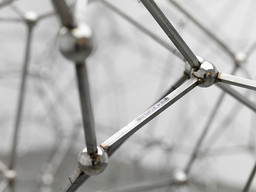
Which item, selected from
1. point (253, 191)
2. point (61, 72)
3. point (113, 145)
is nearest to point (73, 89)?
point (61, 72)

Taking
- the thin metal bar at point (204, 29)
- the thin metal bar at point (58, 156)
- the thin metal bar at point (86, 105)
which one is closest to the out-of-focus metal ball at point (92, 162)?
the thin metal bar at point (86, 105)

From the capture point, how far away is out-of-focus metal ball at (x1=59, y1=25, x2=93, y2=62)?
228 millimetres

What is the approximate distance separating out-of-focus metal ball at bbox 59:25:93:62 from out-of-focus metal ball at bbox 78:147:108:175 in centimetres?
10

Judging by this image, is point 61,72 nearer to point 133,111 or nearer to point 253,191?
point 133,111

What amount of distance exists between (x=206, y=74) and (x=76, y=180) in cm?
12

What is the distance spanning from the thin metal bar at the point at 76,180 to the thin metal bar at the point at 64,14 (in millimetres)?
127

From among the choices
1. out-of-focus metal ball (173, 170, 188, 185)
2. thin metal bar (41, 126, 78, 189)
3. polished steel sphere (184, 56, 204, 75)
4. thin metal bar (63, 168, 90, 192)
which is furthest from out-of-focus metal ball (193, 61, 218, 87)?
thin metal bar (41, 126, 78, 189)

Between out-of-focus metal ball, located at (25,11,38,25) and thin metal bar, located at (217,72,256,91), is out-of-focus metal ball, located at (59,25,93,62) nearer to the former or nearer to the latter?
thin metal bar, located at (217,72,256,91)

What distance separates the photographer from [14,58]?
3.71 ft

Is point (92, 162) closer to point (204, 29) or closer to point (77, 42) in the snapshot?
point (77, 42)

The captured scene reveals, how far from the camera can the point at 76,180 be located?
1.11 feet

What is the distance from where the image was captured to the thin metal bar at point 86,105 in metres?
0.25

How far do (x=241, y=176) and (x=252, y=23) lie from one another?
0.30 metres

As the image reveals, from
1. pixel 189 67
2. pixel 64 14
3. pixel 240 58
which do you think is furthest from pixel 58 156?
pixel 64 14
